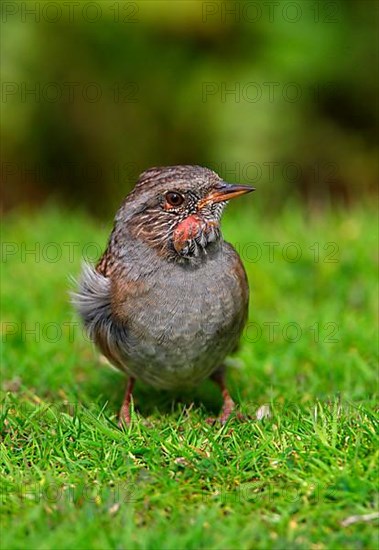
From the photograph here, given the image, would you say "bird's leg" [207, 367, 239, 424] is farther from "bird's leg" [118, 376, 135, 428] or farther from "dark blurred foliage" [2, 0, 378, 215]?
"dark blurred foliage" [2, 0, 378, 215]

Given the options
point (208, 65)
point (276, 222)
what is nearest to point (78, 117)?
point (208, 65)

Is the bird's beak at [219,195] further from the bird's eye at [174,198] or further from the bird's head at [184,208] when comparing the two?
the bird's eye at [174,198]

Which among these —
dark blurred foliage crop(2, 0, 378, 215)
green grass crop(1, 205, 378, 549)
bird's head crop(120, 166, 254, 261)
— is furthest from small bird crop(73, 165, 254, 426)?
dark blurred foliage crop(2, 0, 378, 215)

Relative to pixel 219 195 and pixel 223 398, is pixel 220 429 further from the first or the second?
pixel 219 195

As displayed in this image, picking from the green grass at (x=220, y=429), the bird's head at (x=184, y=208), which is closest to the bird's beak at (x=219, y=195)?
the bird's head at (x=184, y=208)

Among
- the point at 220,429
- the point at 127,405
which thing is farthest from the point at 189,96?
the point at 220,429

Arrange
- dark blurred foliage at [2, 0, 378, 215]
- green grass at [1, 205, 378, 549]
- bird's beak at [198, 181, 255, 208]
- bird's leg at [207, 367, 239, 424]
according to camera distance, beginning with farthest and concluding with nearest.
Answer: dark blurred foliage at [2, 0, 378, 215] < bird's leg at [207, 367, 239, 424] < bird's beak at [198, 181, 255, 208] < green grass at [1, 205, 378, 549]

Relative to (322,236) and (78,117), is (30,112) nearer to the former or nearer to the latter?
(78,117)
